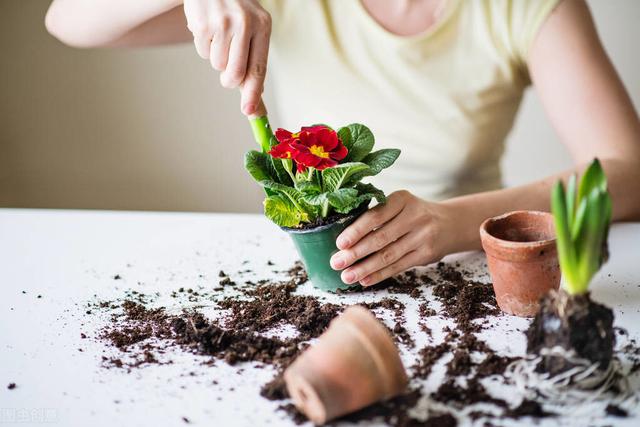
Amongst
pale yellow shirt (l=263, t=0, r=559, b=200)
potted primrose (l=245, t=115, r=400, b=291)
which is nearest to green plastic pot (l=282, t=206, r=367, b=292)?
potted primrose (l=245, t=115, r=400, b=291)

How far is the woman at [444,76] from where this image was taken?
138cm

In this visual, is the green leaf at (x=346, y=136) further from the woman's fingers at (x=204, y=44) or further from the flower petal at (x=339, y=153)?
the woman's fingers at (x=204, y=44)

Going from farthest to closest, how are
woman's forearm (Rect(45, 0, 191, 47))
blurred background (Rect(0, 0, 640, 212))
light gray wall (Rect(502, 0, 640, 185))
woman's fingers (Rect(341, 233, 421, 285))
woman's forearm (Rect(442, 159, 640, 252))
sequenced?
blurred background (Rect(0, 0, 640, 212)) < light gray wall (Rect(502, 0, 640, 185)) < woman's forearm (Rect(45, 0, 191, 47)) < woman's forearm (Rect(442, 159, 640, 252)) < woman's fingers (Rect(341, 233, 421, 285))

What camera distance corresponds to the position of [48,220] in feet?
4.99

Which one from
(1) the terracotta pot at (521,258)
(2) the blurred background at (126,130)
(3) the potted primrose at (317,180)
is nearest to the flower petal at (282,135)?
(3) the potted primrose at (317,180)

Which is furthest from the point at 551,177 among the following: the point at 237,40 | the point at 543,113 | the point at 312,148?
the point at 543,113

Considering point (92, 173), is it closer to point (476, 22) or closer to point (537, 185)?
point (476, 22)

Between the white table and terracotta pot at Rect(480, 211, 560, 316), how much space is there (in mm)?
40

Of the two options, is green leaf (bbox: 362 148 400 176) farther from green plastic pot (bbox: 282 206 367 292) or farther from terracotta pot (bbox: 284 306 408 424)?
terracotta pot (bbox: 284 306 408 424)

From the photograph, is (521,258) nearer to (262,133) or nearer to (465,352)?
(465,352)

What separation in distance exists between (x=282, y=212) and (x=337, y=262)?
0.41ft

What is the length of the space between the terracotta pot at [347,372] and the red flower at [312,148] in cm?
28

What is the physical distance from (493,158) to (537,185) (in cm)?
39

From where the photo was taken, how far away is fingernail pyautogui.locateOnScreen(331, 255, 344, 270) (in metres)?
1.08
